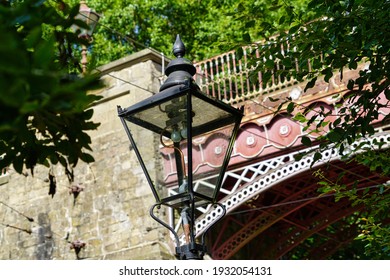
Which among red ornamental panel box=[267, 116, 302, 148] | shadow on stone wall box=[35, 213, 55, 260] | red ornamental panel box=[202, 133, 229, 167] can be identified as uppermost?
red ornamental panel box=[267, 116, 302, 148]

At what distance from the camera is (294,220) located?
47.2ft

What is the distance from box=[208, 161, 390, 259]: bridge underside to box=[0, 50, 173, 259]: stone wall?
4.62 ft

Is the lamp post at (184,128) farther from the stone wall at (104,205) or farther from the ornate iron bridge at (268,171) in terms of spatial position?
the stone wall at (104,205)

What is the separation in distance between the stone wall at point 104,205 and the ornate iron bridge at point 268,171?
2.15 ft

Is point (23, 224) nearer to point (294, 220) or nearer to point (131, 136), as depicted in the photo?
point (294, 220)

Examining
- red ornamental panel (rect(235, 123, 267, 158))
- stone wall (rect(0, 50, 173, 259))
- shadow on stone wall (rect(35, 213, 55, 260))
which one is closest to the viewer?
red ornamental panel (rect(235, 123, 267, 158))

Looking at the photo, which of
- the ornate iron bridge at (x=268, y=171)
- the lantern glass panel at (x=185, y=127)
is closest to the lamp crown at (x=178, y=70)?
the lantern glass panel at (x=185, y=127)

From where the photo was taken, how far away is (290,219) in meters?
14.4

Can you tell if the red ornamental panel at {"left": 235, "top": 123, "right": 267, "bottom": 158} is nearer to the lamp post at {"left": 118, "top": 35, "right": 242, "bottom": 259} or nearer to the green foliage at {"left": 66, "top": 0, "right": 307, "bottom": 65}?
the lamp post at {"left": 118, "top": 35, "right": 242, "bottom": 259}

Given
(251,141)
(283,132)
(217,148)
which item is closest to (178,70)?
(217,148)

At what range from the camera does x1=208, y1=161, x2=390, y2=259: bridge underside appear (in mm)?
12477

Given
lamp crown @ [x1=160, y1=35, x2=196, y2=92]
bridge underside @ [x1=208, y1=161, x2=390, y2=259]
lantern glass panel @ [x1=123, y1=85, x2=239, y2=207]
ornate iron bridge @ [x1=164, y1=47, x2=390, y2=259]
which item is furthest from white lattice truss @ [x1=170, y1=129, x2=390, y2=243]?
lantern glass panel @ [x1=123, y1=85, x2=239, y2=207]

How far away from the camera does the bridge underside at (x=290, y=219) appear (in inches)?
491
